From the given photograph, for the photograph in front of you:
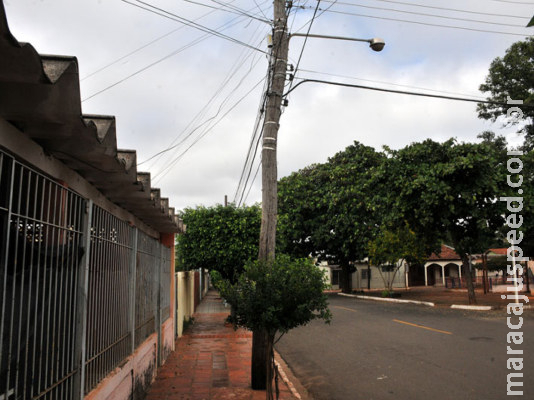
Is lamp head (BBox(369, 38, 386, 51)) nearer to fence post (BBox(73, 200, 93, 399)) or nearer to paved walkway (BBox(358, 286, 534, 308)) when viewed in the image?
fence post (BBox(73, 200, 93, 399))

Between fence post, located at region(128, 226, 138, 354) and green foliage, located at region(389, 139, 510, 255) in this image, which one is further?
green foliage, located at region(389, 139, 510, 255)

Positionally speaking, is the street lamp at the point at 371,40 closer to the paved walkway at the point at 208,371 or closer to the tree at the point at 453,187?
the paved walkway at the point at 208,371

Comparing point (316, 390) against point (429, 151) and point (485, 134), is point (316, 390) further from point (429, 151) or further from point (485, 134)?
point (485, 134)

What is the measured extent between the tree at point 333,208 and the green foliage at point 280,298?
22081 mm

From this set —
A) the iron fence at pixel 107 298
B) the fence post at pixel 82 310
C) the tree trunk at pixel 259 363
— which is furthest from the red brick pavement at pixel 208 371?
the fence post at pixel 82 310

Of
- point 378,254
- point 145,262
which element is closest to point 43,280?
point 145,262

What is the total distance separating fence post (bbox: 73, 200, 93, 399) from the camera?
378cm

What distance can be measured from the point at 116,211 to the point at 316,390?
4.37 metres

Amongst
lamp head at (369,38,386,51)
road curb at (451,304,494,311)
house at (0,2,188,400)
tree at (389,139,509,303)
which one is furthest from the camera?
road curb at (451,304,494,311)

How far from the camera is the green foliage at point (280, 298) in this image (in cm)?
589

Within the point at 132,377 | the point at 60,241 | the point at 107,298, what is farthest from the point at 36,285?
the point at 132,377

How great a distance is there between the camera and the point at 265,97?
8.77 m

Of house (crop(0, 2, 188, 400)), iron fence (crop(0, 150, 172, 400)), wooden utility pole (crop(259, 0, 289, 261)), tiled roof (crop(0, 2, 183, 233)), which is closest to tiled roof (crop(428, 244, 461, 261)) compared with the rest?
wooden utility pole (crop(259, 0, 289, 261))

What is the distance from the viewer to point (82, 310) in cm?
394
